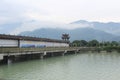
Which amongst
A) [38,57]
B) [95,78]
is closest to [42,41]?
[38,57]

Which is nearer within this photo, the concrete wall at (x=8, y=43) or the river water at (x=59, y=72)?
the river water at (x=59, y=72)

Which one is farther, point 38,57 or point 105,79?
point 38,57

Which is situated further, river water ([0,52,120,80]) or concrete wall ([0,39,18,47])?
concrete wall ([0,39,18,47])

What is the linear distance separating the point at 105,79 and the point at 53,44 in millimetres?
61965

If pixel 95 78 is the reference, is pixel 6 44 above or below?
above

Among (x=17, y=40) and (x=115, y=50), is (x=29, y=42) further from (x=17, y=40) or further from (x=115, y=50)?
(x=115, y=50)

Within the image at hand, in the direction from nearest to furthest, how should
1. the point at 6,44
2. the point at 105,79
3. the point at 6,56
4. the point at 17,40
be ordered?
the point at 105,79 → the point at 6,56 → the point at 6,44 → the point at 17,40

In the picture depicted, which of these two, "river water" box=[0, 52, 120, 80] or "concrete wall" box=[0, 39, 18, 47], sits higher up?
"concrete wall" box=[0, 39, 18, 47]

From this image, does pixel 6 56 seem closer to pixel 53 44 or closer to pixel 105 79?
pixel 105 79

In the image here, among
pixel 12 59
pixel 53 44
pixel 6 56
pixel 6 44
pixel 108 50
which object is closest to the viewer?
pixel 6 56

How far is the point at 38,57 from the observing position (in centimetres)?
5478

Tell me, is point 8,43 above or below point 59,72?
above

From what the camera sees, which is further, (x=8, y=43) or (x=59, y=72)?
(x=8, y=43)

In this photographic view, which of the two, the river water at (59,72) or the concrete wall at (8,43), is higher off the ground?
the concrete wall at (8,43)
